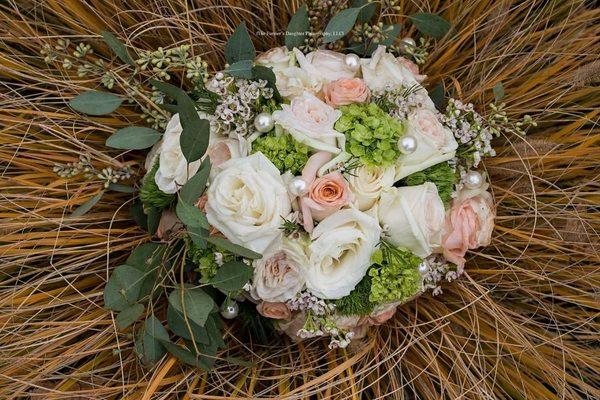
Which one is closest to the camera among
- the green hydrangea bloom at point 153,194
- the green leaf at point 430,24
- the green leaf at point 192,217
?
the green leaf at point 192,217

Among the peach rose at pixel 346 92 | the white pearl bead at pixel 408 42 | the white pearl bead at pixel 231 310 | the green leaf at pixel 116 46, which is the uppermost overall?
the green leaf at pixel 116 46

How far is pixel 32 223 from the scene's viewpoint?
842 mm

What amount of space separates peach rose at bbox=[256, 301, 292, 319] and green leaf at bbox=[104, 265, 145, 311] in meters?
0.16

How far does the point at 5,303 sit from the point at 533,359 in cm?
74

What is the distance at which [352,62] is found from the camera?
33.0 inches

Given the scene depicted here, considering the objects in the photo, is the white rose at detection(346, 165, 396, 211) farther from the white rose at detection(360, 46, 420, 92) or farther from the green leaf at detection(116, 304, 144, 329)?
the green leaf at detection(116, 304, 144, 329)

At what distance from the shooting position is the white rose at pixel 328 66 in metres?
0.83

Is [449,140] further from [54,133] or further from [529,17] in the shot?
[54,133]

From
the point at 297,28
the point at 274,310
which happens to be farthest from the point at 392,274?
the point at 297,28

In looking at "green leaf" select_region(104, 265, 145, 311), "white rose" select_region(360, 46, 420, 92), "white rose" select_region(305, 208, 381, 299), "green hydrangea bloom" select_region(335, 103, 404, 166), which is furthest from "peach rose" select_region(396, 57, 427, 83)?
"green leaf" select_region(104, 265, 145, 311)

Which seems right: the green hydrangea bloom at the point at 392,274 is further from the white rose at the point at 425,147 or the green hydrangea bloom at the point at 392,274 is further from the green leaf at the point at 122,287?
the green leaf at the point at 122,287

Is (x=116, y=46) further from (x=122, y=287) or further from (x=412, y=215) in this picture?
(x=412, y=215)

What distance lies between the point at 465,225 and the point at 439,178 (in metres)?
0.07

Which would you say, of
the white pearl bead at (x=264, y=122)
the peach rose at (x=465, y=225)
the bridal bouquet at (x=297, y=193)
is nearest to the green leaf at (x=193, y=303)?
the bridal bouquet at (x=297, y=193)
